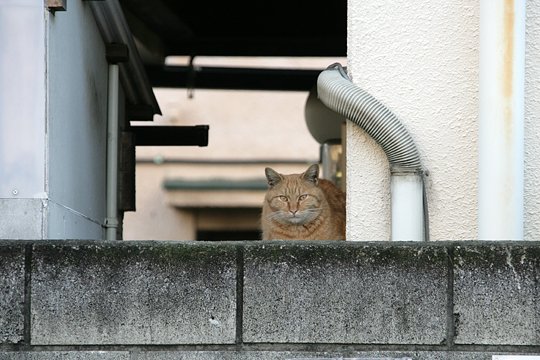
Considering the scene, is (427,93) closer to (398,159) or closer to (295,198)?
(398,159)

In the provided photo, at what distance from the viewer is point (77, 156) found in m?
5.07

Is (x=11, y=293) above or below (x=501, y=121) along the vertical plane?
below

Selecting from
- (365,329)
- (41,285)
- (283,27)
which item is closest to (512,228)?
(365,329)

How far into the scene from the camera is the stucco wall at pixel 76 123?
4.42 metres

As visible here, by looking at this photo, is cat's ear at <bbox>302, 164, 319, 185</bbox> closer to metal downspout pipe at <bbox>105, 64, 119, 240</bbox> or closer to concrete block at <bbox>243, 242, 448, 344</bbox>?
metal downspout pipe at <bbox>105, 64, 119, 240</bbox>

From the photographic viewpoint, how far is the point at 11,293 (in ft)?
12.2

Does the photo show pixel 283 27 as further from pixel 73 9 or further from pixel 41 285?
pixel 41 285

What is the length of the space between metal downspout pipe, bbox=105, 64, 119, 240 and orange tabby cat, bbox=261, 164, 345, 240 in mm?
989

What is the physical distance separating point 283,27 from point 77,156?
4272 mm

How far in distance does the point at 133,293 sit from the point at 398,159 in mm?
1241

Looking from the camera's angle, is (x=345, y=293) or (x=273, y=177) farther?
(x=273, y=177)

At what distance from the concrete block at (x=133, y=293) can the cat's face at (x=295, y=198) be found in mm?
2839

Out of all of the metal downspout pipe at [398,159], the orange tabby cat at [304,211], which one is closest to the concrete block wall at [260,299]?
the metal downspout pipe at [398,159]

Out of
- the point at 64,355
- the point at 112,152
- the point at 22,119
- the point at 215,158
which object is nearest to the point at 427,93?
the point at 22,119
